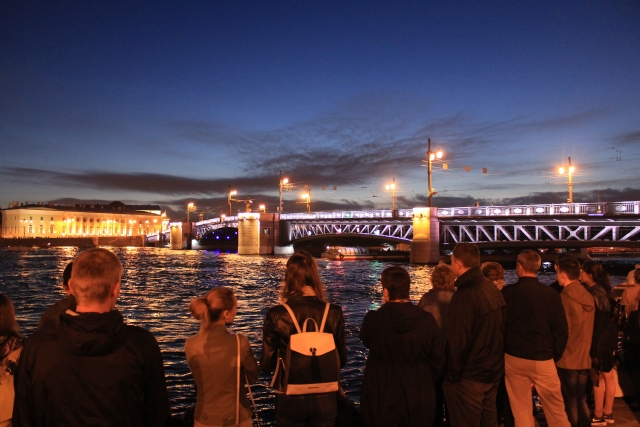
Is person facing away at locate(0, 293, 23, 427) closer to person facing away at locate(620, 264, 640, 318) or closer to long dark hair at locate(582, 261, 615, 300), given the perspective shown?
long dark hair at locate(582, 261, 615, 300)

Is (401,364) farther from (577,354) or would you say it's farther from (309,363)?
(577,354)

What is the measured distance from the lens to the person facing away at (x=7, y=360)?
316 cm

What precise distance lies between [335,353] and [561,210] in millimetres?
43322

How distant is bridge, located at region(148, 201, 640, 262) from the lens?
4016cm

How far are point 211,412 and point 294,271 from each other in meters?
1.14

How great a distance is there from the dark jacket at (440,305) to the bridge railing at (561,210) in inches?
1554

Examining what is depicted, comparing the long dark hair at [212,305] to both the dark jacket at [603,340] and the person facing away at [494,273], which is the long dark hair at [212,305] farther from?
the dark jacket at [603,340]

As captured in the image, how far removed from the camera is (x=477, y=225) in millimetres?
51781

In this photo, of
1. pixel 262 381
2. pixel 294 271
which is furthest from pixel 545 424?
pixel 262 381

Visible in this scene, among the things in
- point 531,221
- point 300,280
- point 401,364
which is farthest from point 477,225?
point 300,280

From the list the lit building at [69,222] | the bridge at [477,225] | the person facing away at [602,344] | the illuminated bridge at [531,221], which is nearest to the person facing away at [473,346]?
the person facing away at [602,344]

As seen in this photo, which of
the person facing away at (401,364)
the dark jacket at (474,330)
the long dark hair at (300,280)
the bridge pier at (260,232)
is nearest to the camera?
the long dark hair at (300,280)

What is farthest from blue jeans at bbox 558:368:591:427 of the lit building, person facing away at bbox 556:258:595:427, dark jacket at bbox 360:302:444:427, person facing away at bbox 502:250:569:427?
the lit building

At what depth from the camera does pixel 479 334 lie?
4.28 m
